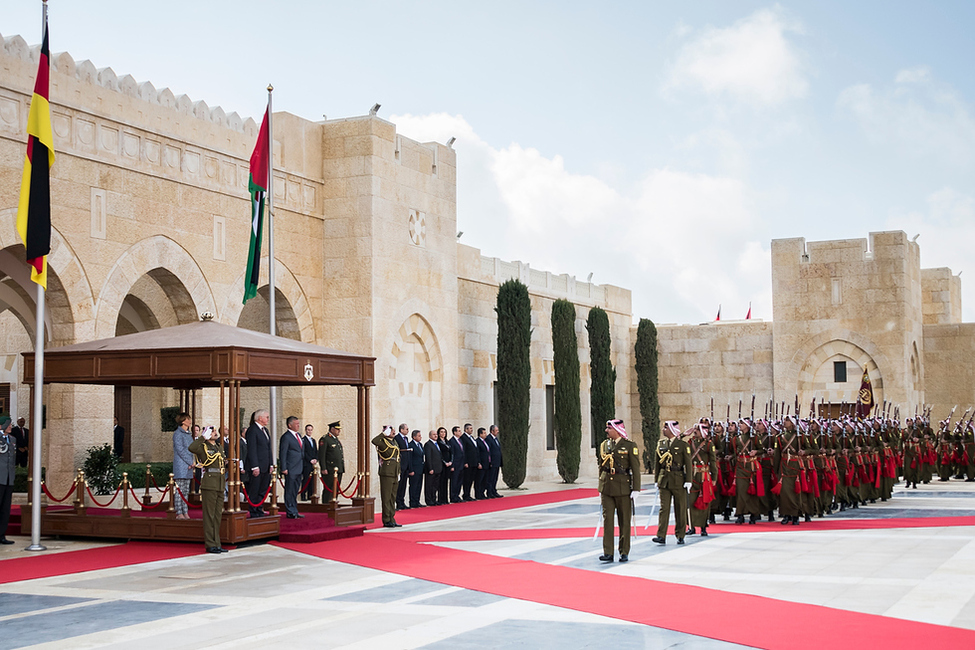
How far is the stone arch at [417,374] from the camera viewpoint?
20375 mm

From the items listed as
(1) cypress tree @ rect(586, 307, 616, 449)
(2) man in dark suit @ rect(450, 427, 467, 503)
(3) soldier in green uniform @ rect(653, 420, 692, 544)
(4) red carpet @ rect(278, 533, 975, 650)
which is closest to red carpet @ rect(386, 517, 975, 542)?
(3) soldier in green uniform @ rect(653, 420, 692, 544)

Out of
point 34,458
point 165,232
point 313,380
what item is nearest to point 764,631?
point 313,380

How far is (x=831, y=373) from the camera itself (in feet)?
90.7

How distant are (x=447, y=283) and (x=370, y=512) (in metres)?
7.69

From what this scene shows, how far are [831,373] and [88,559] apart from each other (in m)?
21.2

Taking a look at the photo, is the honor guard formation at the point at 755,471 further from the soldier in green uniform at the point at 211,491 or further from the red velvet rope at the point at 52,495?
the red velvet rope at the point at 52,495

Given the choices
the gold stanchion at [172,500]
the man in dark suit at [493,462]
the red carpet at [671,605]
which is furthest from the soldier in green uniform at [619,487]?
the man in dark suit at [493,462]

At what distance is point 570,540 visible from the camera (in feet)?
43.1

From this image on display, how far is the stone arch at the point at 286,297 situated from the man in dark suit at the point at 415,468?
288 centimetres

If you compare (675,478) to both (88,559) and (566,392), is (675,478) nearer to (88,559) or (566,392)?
(88,559)

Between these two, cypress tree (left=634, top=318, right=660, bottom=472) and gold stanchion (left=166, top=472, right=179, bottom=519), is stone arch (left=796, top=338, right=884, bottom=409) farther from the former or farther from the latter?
gold stanchion (left=166, top=472, right=179, bottom=519)

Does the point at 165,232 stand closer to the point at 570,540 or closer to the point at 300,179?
the point at 300,179

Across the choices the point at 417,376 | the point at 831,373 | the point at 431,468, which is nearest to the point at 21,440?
the point at 417,376

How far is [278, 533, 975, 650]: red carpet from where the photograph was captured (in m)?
6.95
